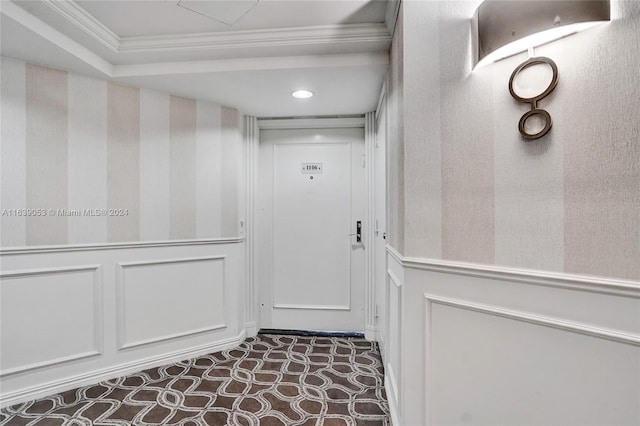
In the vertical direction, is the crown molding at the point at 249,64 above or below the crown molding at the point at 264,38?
below

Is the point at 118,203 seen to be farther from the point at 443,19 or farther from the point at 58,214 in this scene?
the point at 443,19

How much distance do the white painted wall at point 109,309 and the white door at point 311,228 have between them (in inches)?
16.0

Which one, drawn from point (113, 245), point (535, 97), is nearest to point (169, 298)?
point (113, 245)

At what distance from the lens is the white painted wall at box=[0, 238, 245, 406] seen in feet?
6.09

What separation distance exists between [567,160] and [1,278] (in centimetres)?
293

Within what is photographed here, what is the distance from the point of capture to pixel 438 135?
1283 millimetres

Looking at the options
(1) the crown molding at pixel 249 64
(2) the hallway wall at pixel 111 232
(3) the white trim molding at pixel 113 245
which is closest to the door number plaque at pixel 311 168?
(2) the hallway wall at pixel 111 232

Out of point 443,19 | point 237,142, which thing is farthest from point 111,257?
point 443,19

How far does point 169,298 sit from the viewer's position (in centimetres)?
237

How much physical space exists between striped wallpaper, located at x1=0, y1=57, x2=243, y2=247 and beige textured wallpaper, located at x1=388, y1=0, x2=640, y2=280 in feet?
5.44

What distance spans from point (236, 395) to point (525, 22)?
2368 mm

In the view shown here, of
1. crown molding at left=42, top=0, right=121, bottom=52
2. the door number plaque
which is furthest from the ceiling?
the door number plaque

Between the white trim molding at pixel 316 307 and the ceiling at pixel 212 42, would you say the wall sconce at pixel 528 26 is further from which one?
the white trim molding at pixel 316 307

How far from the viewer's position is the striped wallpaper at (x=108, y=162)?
185 centimetres
